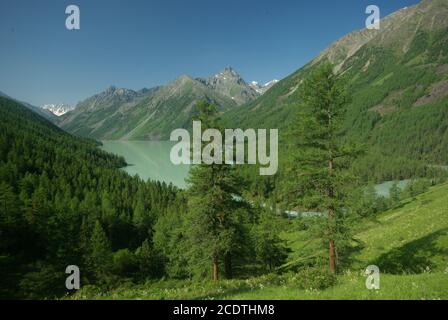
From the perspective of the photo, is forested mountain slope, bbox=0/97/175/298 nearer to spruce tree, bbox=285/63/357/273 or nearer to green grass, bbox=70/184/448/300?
green grass, bbox=70/184/448/300

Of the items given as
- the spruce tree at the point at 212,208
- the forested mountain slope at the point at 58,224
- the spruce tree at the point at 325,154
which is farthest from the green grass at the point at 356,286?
the forested mountain slope at the point at 58,224

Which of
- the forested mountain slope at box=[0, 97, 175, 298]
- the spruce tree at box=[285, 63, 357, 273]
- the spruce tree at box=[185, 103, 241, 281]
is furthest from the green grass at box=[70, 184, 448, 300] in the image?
the forested mountain slope at box=[0, 97, 175, 298]

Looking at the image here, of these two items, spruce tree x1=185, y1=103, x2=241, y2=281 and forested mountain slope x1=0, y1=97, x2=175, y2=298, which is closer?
spruce tree x1=185, y1=103, x2=241, y2=281

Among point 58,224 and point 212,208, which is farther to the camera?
point 58,224

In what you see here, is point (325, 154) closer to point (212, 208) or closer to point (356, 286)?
point (356, 286)

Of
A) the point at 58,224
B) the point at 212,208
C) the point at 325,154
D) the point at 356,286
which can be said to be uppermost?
the point at 325,154

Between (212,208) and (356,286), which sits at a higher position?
(212,208)

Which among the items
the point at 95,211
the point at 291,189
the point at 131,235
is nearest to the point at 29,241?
the point at 95,211

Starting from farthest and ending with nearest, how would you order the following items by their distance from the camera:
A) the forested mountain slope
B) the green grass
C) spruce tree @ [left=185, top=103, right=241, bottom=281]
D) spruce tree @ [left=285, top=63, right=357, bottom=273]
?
the forested mountain slope → spruce tree @ [left=185, top=103, right=241, bottom=281] → spruce tree @ [left=285, top=63, right=357, bottom=273] → the green grass

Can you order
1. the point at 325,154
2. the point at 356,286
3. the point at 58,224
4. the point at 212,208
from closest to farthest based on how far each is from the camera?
the point at 356,286 < the point at 325,154 < the point at 212,208 < the point at 58,224

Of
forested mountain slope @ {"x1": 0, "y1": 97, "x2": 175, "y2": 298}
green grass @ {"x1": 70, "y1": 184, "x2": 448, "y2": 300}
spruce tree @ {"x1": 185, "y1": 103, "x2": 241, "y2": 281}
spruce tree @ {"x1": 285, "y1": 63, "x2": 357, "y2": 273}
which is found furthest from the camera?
forested mountain slope @ {"x1": 0, "y1": 97, "x2": 175, "y2": 298}

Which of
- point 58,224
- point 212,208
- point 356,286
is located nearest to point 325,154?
point 356,286
